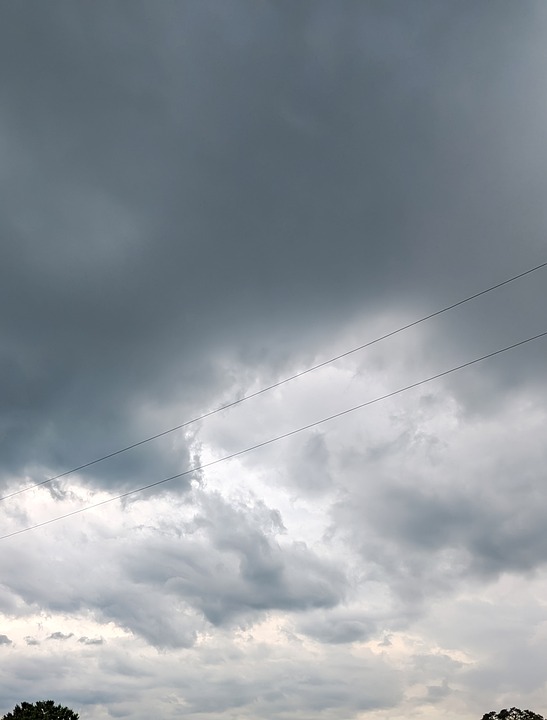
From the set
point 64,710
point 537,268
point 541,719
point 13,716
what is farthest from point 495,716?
point 537,268

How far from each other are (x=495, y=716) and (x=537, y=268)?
387 feet

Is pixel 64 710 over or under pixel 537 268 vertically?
under

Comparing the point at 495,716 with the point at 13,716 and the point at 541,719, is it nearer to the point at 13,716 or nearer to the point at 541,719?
the point at 541,719

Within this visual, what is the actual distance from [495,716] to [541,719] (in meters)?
8.27

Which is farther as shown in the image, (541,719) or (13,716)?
(13,716)

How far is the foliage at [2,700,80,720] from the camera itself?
14600cm

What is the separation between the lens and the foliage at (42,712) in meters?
146

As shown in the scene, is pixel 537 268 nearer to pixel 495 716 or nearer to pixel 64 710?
pixel 495 716

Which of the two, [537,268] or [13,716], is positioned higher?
[537,268]

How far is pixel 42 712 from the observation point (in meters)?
147

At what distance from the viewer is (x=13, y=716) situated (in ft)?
482

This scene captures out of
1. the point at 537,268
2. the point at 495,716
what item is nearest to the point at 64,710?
the point at 495,716

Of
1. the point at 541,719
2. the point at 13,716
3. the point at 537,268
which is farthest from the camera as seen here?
the point at 13,716

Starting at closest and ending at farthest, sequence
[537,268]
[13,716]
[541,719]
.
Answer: [537,268] < [541,719] < [13,716]
